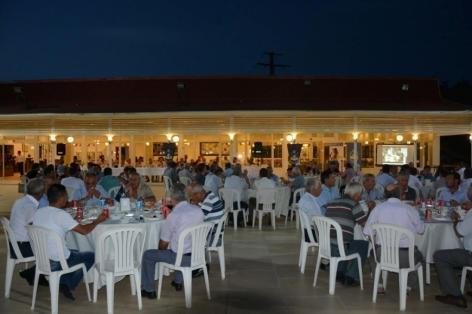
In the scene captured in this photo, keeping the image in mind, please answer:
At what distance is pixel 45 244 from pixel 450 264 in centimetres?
451

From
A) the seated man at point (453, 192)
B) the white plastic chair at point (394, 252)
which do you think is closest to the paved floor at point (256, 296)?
the white plastic chair at point (394, 252)

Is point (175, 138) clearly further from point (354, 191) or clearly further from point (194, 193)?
point (354, 191)

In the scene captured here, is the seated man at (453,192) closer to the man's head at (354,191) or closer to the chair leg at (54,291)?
the man's head at (354,191)

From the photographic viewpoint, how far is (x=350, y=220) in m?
6.66

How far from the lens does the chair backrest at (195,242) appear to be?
585cm

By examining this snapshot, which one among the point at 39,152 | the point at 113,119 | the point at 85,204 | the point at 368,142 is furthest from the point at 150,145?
the point at 85,204

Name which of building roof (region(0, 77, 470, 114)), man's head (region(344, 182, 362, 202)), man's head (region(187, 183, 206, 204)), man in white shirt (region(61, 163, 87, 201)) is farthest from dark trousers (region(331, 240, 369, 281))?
building roof (region(0, 77, 470, 114))

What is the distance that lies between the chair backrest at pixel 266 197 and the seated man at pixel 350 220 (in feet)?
14.3

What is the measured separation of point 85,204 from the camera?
330 inches

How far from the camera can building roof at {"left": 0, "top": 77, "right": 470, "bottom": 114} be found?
24016 millimetres

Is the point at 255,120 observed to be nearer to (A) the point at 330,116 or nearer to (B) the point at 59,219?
(A) the point at 330,116

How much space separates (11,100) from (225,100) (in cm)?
1109

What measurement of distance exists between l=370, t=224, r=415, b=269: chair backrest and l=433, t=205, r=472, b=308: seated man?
45cm

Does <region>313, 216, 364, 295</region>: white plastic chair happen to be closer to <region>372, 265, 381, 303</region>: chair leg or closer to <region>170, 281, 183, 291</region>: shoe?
<region>372, 265, 381, 303</region>: chair leg
